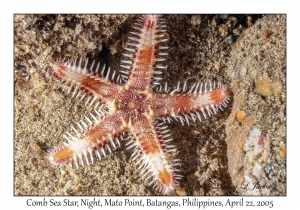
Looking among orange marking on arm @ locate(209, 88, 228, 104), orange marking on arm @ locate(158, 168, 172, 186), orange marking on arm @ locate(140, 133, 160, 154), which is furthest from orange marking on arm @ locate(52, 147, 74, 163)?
orange marking on arm @ locate(209, 88, 228, 104)

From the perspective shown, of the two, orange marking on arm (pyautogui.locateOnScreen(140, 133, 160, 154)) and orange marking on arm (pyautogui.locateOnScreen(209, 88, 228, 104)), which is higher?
orange marking on arm (pyautogui.locateOnScreen(209, 88, 228, 104))

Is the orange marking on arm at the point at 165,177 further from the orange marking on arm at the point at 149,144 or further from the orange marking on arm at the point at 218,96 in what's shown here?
the orange marking on arm at the point at 218,96

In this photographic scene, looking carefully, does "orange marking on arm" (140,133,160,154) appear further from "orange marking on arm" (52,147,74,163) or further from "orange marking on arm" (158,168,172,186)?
"orange marking on arm" (52,147,74,163)

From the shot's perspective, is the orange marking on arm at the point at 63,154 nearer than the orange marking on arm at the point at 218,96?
Yes

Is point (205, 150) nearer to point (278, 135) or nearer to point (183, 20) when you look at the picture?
point (278, 135)

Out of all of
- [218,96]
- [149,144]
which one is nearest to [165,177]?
[149,144]

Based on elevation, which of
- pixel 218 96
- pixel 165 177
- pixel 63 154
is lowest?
pixel 165 177

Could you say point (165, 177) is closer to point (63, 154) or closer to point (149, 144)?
point (149, 144)

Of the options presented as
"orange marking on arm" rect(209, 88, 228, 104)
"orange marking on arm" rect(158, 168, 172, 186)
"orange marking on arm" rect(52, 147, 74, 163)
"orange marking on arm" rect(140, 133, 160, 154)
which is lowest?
"orange marking on arm" rect(158, 168, 172, 186)

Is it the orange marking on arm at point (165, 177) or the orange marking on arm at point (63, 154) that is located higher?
the orange marking on arm at point (63, 154)

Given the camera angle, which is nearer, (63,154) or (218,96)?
(63,154)

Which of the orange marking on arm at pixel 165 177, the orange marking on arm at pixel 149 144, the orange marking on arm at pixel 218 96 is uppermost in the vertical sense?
the orange marking on arm at pixel 218 96

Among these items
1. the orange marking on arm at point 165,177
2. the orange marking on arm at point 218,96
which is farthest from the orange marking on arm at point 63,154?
Answer: the orange marking on arm at point 218,96
